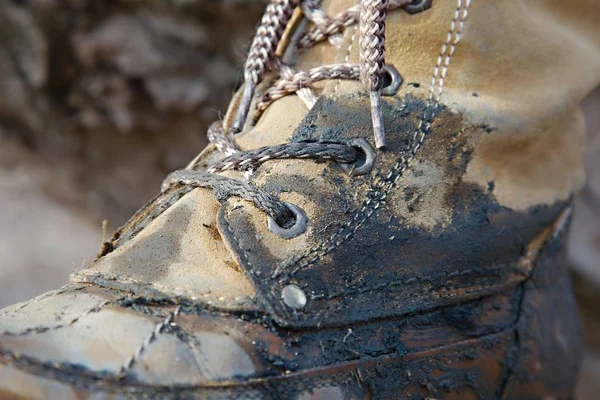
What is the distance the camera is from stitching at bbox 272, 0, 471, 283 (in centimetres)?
71

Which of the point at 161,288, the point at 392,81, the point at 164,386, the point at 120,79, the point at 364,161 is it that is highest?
the point at 120,79

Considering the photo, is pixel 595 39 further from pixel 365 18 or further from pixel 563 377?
pixel 563 377

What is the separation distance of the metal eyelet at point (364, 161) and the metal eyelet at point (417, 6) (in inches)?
7.7

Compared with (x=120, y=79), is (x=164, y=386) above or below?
below

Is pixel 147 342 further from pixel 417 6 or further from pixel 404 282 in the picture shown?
pixel 417 6

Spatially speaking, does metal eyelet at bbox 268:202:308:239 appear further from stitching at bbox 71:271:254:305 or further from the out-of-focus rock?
the out-of-focus rock

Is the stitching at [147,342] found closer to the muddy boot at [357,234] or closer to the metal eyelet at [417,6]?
the muddy boot at [357,234]

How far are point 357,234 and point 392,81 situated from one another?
22cm

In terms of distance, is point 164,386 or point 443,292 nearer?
point 164,386

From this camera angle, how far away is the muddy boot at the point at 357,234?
0.64 metres

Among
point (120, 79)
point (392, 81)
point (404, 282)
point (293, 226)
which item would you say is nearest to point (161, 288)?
point (293, 226)

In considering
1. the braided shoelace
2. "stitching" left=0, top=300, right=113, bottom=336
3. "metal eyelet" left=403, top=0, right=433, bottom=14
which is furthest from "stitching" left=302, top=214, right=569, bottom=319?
"metal eyelet" left=403, top=0, right=433, bottom=14

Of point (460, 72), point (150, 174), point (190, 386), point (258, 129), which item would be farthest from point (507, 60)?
point (150, 174)

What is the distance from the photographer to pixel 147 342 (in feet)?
2.04
